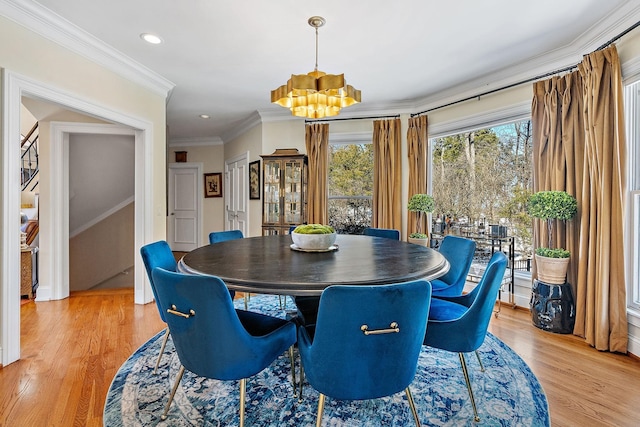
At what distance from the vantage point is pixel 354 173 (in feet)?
16.2

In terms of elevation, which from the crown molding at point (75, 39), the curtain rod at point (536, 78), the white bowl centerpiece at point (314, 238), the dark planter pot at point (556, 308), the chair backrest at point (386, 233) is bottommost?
the dark planter pot at point (556, 308)

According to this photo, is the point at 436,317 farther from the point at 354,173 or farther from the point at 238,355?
the point at 354,173

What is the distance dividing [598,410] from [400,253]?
52.6 inches

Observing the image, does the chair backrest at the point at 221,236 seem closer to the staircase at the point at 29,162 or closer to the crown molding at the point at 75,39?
the crown molding at the point at 75,39

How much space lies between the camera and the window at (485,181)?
360 centimetres

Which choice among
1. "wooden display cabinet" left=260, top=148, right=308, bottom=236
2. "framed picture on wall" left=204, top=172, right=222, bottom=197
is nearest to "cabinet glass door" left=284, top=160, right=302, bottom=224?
"wooden display cabinet" left=260, top=148, right=308, bottom=236

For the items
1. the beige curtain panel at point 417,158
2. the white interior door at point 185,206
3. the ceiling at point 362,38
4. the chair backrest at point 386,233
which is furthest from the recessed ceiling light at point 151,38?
the white interior door at point 185,206

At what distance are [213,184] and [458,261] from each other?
591cm

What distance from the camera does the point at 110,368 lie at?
7.19ft

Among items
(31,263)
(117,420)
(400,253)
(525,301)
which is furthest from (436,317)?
(31,263)

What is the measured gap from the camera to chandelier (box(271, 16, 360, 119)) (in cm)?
211

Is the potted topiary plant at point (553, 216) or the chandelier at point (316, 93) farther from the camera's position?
the potted topiary plant at point (553, 216)

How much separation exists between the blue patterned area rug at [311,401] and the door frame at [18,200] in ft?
3.08

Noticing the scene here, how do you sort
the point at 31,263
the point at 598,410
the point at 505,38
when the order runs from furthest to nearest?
the point at 31,263, the point at 505,38, the point at 598,410
